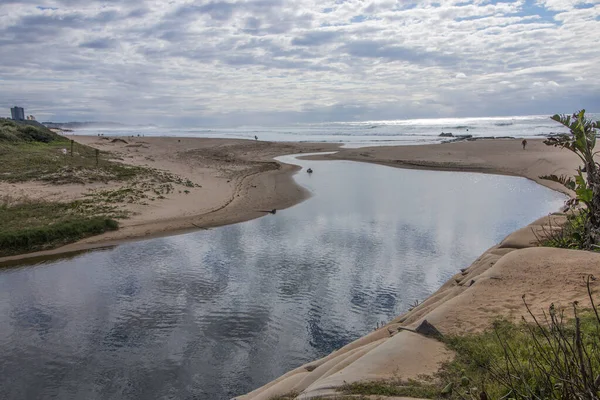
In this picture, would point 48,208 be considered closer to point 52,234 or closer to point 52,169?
point 52,234

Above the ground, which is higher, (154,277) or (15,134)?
(15,134)

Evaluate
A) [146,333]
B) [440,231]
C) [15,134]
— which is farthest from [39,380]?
[15,134]

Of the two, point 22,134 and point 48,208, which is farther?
point 22,134

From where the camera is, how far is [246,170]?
116 feet

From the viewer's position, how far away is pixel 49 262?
1471 cm

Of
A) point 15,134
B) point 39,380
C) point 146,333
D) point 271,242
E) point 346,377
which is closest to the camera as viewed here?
point 346,377

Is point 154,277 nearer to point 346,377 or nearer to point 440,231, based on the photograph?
point 346,377

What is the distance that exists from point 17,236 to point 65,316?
265 inches

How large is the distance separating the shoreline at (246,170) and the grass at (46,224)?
0.43 metres

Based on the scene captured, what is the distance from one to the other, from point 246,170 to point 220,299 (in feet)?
80.7

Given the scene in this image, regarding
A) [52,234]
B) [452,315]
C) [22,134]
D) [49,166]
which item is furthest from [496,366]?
[22,134]

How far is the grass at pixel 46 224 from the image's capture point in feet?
51.1

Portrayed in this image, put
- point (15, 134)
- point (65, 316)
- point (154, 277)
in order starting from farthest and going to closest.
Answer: point (15, 134), point (154, 277), point (65, 316)

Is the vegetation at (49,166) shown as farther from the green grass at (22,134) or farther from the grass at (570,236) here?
the grass at (570,236)
